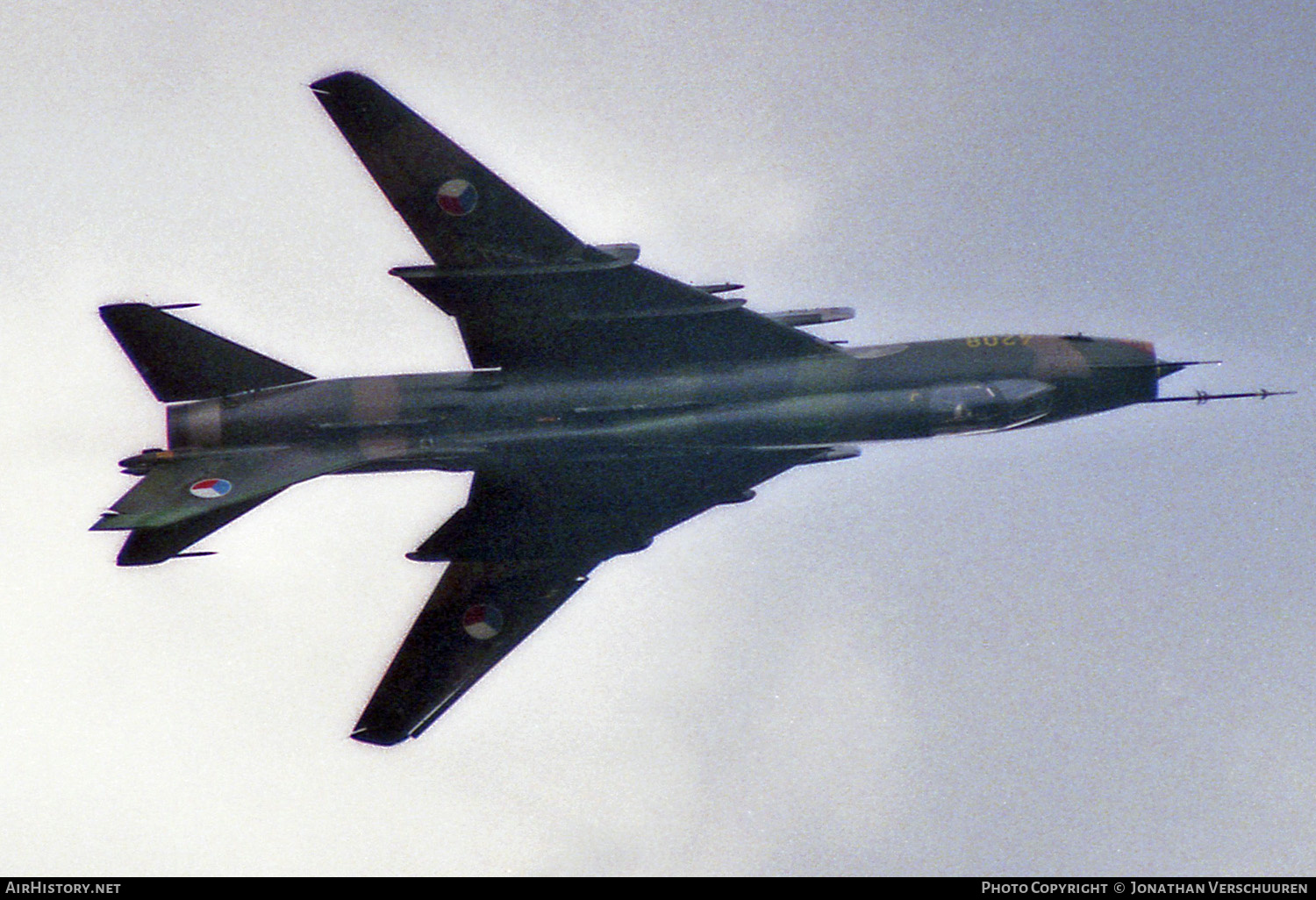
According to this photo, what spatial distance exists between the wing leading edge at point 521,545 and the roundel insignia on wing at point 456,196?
13.7 feet

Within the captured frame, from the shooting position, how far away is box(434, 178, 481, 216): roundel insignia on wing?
26.2 meters

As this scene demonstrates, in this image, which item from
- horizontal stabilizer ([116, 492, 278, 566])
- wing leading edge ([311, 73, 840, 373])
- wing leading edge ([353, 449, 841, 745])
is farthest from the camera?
wing leading edge ([353, 449, 841, 745])

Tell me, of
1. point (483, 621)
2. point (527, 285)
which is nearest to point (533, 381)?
point (527, 285)

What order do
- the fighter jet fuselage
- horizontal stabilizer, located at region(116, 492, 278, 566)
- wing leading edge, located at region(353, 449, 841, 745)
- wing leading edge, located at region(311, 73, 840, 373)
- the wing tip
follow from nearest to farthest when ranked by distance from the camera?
1. the fighter jet fuselage
2. wing leading edge, located at region(311, 73, 840, 373)
3. horizontal stabilizer, located at region(116, 492, 278, 566)
4. wing leading edge, located at region(353, 449, 841, 745)
5. the wing tip

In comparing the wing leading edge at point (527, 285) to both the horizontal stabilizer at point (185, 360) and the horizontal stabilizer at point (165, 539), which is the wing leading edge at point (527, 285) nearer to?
the horizontal stabilizer at point (185, 360)

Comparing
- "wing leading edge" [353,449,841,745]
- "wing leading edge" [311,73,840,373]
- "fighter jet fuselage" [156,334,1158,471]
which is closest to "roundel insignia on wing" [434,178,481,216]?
"wing leading edge" [311,73,840,373]

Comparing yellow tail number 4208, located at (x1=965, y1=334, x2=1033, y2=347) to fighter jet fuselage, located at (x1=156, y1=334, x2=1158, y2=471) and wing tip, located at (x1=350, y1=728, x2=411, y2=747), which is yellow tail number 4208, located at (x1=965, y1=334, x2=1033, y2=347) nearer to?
fighter jet fuselage, located at (x1=156, y1=334, x2=1158, y2=471)

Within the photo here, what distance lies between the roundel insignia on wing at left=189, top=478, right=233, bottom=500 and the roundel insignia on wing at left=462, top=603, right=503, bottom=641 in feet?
20.4

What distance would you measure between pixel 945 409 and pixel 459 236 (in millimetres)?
7986

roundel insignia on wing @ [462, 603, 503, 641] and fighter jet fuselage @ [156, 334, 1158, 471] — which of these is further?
roundel insignia on wing @ [462, 603, 503, 641]

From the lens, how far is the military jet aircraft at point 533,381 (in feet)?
85.4

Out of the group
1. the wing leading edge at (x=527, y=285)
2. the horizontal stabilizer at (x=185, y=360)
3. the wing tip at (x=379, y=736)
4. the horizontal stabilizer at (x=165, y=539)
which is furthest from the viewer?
the wing tip at (x=379, y=736)

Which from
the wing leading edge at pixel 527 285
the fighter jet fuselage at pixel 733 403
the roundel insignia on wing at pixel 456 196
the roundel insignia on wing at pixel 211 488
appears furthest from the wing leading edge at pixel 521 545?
the roundel insignia on wing at pixel 456 196
